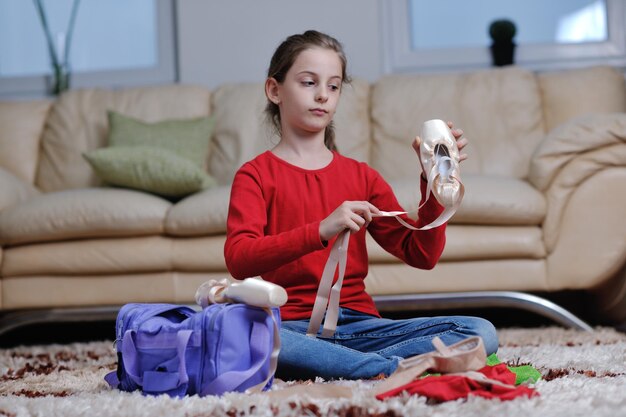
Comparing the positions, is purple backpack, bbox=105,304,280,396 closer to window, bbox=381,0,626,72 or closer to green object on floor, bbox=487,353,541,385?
Answer: green object on floor, bbox=487,353,541,385

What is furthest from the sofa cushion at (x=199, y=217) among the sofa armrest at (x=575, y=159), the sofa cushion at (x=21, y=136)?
the sofa cushion at (x=21, y=136)

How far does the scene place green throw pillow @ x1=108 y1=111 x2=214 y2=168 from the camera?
10.4 ft

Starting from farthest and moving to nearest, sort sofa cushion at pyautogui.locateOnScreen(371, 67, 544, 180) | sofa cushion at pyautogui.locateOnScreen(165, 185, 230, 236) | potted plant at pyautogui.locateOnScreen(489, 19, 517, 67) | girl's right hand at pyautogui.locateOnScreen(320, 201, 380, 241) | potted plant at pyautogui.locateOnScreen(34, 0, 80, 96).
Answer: potted plant at pyautogui.locateOnScreen(34, 0, 80, 96)
potted plant at pyautogui.locateOnScreen(489, 19, 517, 67)
sofa cushion at pyautogui.locateOnScreen(371, 67, 544, 180)
sofa cushion at pyautogui.locateOnScreen(165, 185, 230, 236)
girl's right hand at pyautogui.locateOnScreen(320, 201, 380, 241)

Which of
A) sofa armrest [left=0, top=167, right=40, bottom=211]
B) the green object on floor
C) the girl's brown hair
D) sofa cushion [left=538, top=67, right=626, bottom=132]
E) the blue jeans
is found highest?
the girl's brown hair

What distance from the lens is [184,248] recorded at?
8.48 ft

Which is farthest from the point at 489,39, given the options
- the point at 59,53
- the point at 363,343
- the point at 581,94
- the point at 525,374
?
the point at 525,374

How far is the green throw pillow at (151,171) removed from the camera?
278 cm

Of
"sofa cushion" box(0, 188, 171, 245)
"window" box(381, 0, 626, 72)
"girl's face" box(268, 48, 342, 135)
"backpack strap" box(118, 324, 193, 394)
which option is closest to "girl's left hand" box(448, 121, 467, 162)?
"girl's face" box(268, 48, 342, 135)

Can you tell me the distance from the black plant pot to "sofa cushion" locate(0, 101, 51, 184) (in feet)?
6.57

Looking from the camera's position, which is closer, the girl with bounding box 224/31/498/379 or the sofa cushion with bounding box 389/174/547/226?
the girl with bounding box 224/31/498/379

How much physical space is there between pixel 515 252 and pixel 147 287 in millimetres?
1135

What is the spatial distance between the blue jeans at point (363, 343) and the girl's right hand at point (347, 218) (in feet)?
0.69

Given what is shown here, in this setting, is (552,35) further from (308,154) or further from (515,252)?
(308,154)

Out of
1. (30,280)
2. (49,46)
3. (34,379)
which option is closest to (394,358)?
(34,379)
